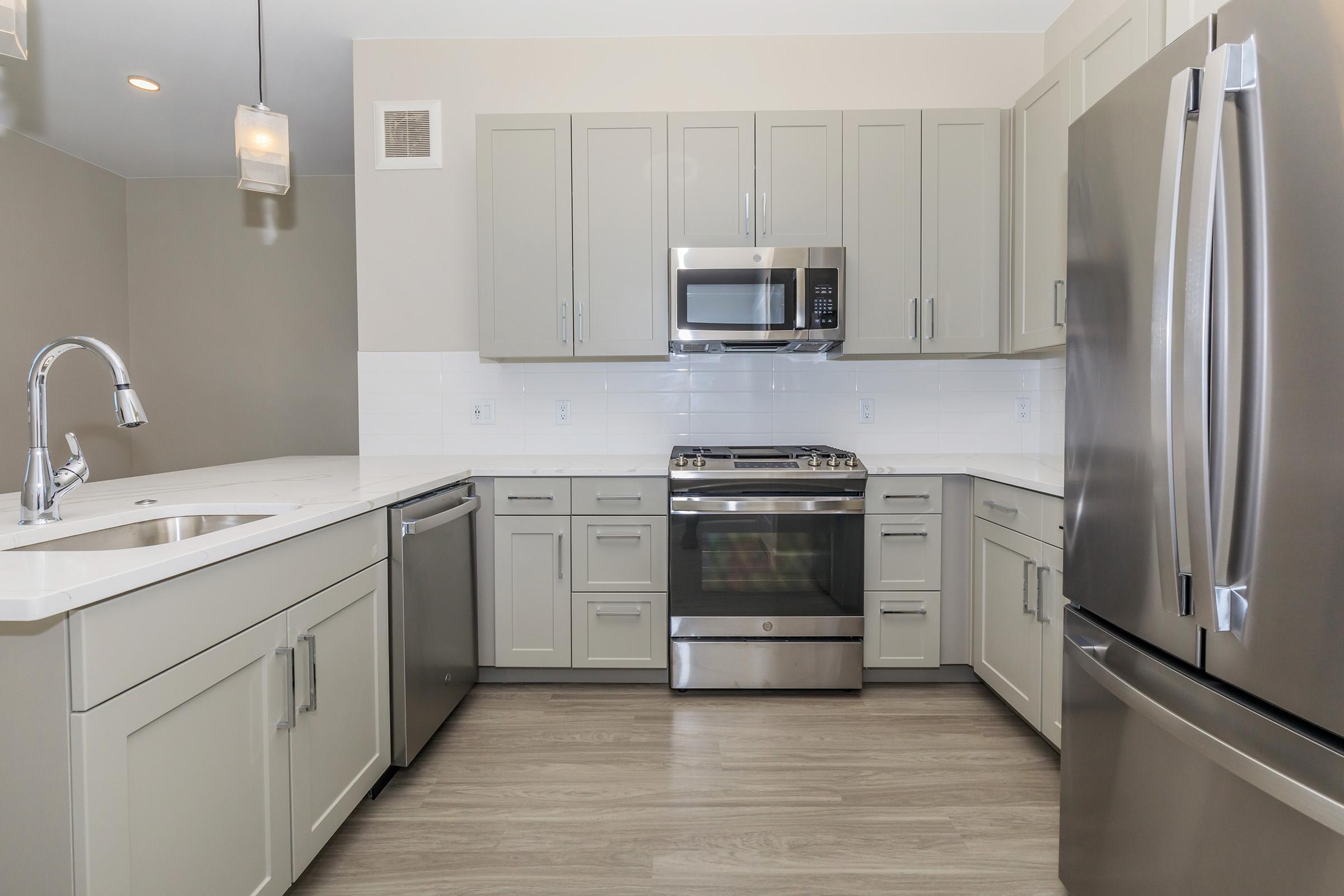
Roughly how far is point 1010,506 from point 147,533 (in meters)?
2.52

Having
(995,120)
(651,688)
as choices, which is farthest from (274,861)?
(995,120)

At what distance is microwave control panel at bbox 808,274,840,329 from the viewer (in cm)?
285

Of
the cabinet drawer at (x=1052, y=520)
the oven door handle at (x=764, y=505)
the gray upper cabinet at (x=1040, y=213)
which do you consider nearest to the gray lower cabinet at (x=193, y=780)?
the oven door handle at (x=764, y=505)

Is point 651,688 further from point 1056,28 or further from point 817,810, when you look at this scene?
point 1056,28

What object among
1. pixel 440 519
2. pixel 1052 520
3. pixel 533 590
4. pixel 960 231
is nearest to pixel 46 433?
pixel 440 519

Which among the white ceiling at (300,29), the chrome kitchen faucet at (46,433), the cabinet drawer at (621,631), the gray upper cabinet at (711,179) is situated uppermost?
the white ceiling at (300,29)

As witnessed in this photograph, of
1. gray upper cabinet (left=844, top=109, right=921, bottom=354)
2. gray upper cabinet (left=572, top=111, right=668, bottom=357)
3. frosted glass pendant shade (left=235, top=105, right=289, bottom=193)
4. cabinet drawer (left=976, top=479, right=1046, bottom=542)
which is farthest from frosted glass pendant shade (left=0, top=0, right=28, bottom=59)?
cabinet drawer (left=976, top=479, right=1046, bottom=542)

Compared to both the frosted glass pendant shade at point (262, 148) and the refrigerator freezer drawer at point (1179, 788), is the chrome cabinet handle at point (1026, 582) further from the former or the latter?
the frosted glass pendant shade at point (262, 148)

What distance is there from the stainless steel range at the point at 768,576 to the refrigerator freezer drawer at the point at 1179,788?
3.94 ft

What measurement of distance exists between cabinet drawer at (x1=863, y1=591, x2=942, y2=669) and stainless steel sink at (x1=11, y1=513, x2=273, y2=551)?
2.14 meters

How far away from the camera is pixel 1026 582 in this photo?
2.32 metres

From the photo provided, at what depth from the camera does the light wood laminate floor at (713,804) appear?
1.70 metres

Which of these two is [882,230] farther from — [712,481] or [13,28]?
[13,28]

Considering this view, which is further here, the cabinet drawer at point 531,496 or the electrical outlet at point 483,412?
the electrical outlet at point 483,412
